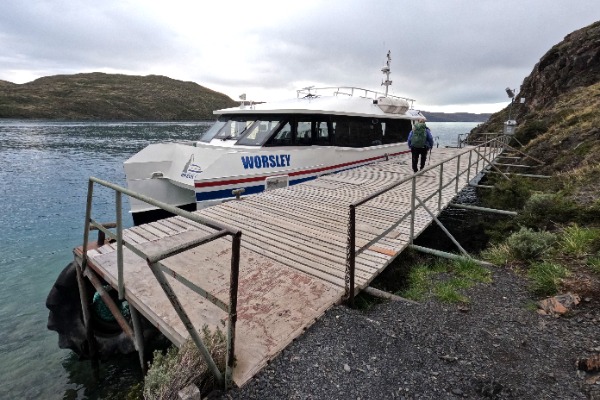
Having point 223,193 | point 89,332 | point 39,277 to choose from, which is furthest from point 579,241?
point 39,277

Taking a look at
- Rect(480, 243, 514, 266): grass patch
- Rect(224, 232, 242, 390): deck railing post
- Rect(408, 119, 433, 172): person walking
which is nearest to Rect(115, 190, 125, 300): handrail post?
Rect(224, 232, 242, 390): deck railing post

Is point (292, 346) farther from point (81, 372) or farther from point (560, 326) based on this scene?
point (81, 372)

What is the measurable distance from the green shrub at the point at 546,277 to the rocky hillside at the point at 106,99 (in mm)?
123905

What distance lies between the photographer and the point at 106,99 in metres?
123

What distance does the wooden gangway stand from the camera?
3.72 meters

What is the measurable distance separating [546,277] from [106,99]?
14164cm

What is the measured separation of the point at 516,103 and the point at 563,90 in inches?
375

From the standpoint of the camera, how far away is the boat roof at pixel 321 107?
11323 mm

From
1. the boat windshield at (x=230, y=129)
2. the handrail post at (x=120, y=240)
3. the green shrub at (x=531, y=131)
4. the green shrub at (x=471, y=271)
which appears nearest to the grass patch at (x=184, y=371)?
the handrail post at (x=120, y=240)

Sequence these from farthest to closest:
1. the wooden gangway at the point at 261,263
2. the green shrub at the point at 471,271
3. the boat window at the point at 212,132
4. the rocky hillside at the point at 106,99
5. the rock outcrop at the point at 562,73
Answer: the rocky hillside at the point at 106,99 → the rock outcrop at the point at 562,73 → the boat window at the point at 212,132 → the green shrub at the point at 471,271 → the wooden gangway at the point at 261,263

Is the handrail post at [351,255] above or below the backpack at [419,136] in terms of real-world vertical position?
below

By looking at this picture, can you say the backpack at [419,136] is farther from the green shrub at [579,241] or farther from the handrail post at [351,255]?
the handrail post at [351,255]

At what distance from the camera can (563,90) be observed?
29.5 meters

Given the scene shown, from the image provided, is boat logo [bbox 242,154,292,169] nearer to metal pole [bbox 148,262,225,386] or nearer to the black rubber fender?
the black rubber fender
